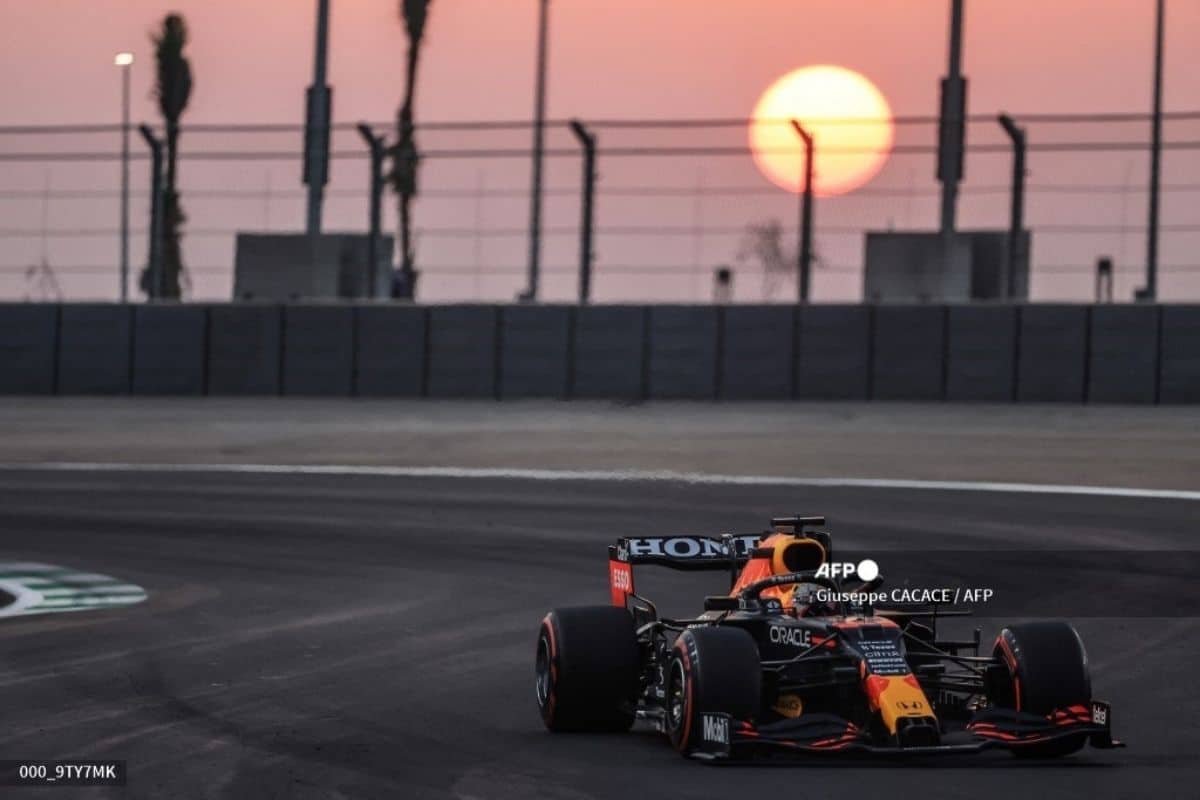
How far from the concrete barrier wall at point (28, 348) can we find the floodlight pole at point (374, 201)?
14.1 ft

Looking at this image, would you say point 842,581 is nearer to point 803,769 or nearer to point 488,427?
point 803,769

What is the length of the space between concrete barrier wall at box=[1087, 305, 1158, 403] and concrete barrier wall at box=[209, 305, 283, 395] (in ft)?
33.8

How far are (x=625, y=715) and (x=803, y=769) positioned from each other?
1.26 m

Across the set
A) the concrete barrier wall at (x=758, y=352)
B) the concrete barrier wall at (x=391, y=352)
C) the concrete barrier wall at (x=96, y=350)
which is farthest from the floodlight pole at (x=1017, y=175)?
the concrete barrier wall at (x=96, y=350)

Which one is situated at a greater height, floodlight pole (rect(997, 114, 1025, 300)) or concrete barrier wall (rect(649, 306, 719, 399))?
floodlight pole (rect(997, 114, 1025, 300))

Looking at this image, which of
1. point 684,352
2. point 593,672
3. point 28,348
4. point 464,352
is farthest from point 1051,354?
point 593,672

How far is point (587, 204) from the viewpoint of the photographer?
28.2 meters

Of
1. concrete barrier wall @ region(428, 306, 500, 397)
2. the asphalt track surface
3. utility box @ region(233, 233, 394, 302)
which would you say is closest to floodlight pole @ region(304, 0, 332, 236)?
utility box @ region(233, 233, 394, 302)

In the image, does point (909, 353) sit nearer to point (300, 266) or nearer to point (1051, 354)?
point (1051, 354)

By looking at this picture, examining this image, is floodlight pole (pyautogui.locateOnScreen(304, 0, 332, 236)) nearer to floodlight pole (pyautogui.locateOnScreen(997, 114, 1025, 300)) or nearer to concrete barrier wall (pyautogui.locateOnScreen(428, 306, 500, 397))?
concrete barrier wall (pyautogui.locateOnScreen(428, 306, 500, 397))

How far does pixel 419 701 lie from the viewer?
10.4 meters

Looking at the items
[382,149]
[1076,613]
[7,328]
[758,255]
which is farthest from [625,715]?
[7,328]

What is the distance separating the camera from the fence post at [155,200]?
29453mm

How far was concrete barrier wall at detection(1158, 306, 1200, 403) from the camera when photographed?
26672mm
